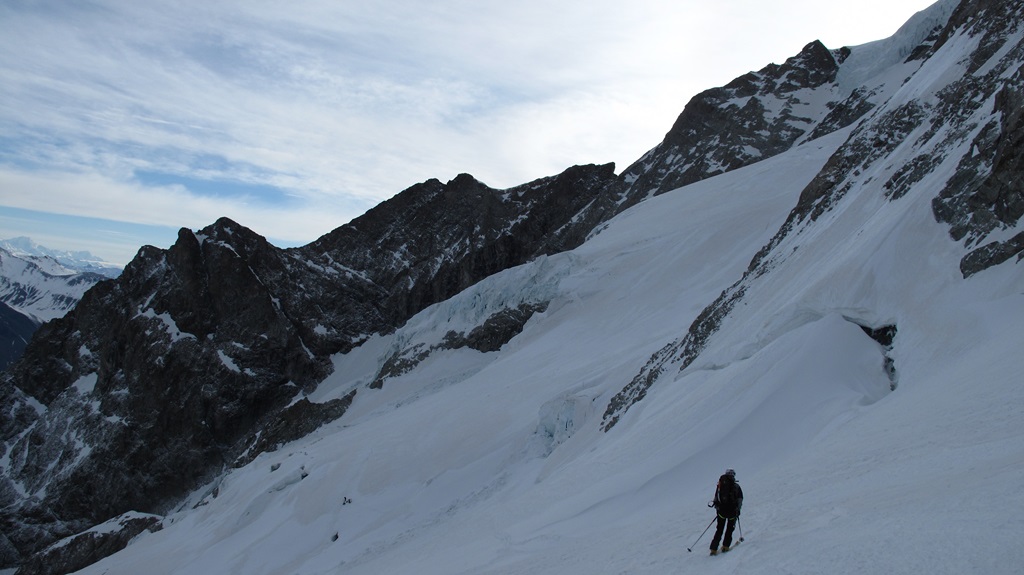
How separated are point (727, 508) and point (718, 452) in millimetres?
6992

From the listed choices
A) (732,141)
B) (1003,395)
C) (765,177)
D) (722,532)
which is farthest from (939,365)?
(732,141)

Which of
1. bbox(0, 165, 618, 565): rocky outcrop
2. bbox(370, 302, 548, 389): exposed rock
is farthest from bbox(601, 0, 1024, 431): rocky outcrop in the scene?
bbox(0, 165, 618, 565): rocky outcrop

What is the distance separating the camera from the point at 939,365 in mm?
15086

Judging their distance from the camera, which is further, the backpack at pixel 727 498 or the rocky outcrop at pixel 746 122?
the rocky outcrop at pixel 746 122

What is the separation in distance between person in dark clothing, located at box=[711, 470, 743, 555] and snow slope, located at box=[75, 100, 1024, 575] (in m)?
0.36

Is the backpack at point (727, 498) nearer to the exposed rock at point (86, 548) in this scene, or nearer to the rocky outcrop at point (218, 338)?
the rocky outcrop at point (218, 338)


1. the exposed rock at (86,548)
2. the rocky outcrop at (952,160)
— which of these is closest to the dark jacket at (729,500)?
Answer: the rocky outcrop at (952,160)

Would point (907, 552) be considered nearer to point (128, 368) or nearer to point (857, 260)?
point (857, 260)

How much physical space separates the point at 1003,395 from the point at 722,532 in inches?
224

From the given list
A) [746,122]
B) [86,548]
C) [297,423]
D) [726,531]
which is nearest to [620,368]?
[726,531]

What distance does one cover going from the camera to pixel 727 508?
32.7 ft

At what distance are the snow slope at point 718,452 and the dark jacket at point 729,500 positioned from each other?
51 centimetres

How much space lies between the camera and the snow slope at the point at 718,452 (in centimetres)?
927

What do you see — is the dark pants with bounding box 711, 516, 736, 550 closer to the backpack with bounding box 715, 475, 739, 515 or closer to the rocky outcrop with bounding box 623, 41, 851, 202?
the backpack with bounding box 715, 475, 739, 515
